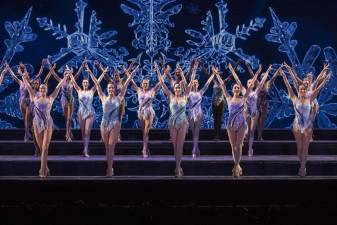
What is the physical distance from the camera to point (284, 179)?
29.3 ft

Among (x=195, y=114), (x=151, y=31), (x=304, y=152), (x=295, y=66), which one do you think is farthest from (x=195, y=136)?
(x=295, y=66)

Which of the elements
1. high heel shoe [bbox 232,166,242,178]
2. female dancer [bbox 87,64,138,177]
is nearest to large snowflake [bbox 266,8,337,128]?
high heel shoe [bbox 232,166,242,178]

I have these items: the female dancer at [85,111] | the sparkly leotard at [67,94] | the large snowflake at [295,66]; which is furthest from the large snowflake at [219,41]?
the female dancer at [85,111]

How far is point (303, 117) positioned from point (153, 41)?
234 inches

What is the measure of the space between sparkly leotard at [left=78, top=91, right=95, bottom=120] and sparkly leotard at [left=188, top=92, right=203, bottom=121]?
179 centimetres

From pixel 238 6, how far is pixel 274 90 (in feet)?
7.55

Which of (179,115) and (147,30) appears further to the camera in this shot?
(147,30)

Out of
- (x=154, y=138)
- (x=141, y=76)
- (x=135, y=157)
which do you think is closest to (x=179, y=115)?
(x=135, y=157)

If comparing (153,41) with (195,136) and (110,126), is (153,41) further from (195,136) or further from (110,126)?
(110,126)

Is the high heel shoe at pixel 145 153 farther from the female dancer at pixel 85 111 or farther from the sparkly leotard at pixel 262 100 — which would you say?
the sparkly leotard at pixel 262 100

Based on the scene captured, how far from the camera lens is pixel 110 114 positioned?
9.34m
